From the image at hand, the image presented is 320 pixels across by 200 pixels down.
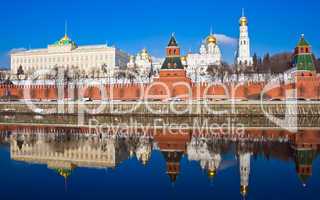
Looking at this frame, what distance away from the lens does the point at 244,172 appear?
1169 centimetres

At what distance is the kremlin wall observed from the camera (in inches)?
1225

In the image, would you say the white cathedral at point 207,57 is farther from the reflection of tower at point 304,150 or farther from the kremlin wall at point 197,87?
the reflection of tower at point 304,150

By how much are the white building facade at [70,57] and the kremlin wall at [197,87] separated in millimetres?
23547

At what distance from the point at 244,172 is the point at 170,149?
13.5ft

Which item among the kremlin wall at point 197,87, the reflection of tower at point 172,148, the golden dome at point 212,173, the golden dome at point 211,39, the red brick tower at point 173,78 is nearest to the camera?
the golden dome at point 212,173

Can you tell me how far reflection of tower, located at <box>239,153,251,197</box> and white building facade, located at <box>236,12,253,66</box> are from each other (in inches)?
1505

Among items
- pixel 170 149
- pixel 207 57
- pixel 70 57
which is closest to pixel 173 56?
pixel 170 149

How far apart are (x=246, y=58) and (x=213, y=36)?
21.5 feet

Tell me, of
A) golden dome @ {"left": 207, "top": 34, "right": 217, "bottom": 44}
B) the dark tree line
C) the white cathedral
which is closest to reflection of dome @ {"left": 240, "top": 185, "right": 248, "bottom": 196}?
the dark tree line

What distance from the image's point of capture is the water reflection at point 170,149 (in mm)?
12766

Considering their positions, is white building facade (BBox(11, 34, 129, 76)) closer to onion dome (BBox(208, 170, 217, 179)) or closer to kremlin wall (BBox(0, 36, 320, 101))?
kremlin wall (BBox(0, 36, 320, 101))

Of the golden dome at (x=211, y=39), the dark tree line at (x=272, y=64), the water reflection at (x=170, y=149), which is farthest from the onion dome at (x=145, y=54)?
the water reflection at (x=170, y=149)

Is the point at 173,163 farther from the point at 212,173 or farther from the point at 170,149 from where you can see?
the point at 170,149

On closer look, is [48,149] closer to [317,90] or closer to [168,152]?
[168,152]
